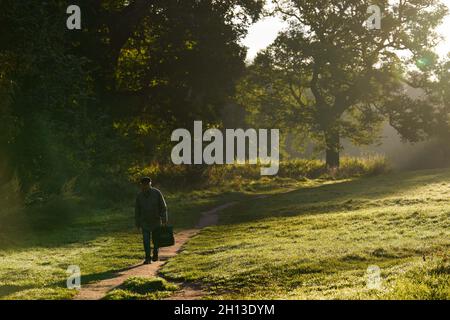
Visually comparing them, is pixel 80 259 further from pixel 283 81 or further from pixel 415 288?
pixel 283 81

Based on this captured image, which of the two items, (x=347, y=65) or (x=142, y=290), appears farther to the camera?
(x=347, y=65)

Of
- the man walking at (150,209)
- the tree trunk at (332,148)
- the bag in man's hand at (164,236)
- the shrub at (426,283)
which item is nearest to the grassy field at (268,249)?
the shrub at (426,283)

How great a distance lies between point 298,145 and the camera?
6756cm

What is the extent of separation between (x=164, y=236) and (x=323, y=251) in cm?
478

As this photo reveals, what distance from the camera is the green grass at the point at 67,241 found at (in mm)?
16875

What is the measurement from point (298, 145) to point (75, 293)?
54.3 m

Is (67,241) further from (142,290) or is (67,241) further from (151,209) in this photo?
(142,290)

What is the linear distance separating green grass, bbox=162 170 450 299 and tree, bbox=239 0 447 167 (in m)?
21.6

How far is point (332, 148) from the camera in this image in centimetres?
5869

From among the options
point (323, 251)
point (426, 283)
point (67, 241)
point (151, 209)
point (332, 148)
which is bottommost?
point (67, 241)

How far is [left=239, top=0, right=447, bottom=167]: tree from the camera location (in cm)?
5556

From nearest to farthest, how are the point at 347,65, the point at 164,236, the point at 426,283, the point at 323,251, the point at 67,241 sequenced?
the point at 426,283, the point at 323,251, the point at 164,236, the point at 67,241, the point at 347,65

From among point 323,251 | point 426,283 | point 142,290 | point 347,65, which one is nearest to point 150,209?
A: point 142,290

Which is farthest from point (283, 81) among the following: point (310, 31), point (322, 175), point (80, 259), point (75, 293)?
point (75, 293)
